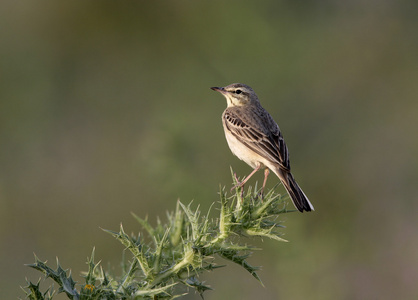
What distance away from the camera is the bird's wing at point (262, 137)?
16.9 ft

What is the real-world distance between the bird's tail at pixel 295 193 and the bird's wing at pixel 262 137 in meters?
0.09

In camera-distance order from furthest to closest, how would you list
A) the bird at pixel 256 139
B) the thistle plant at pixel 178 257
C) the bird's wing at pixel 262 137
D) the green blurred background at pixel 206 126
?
the green blurred background at pixel 206 126 → the bird's wing at pixel 262 137 → the bird at pixel 256 139 → the thistle plant at pixel 178 257

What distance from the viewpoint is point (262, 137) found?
17.8 ft

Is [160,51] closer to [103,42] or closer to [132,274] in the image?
[103,42]

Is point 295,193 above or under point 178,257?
above

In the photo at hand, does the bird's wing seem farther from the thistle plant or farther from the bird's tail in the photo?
the thistle plant

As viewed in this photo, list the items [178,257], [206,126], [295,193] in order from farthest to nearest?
[206,126], [295,193], [178,257]

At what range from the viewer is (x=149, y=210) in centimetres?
714

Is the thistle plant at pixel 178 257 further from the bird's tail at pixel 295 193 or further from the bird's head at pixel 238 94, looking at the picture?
the bird's head at pixel 238 94

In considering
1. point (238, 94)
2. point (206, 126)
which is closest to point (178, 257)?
point (238, 94)

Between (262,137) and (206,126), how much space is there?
2.19m

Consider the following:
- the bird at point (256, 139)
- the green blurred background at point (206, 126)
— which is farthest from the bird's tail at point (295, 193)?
the green blurred background at point (206, 126)

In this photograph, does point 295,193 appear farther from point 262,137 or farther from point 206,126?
point 206,126

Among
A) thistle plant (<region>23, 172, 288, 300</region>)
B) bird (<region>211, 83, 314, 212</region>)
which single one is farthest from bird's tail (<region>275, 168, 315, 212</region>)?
thistle plant (<region>23, 172, 288, 300</region>)
